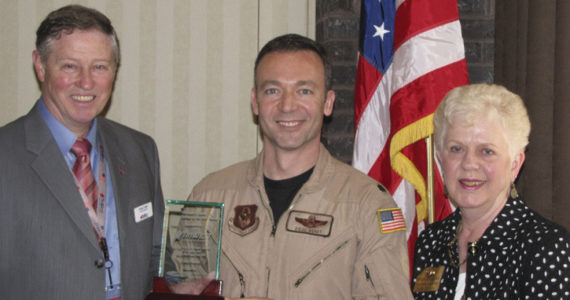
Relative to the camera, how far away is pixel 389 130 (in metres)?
3.07

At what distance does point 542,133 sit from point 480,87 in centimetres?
74

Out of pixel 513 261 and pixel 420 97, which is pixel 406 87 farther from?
pixel 513 261

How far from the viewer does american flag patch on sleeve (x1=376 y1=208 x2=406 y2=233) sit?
2.12 meters

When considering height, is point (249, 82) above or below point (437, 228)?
above

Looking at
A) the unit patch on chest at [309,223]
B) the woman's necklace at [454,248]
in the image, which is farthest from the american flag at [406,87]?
the unit patch on chest at [309,223]

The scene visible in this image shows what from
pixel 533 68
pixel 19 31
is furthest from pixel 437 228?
pixel 19 31

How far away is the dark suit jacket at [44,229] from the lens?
195 cm

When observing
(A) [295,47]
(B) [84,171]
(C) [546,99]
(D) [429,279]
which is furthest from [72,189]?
(C) [546,99]

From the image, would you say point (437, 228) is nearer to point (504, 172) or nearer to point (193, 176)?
point (504, 172)

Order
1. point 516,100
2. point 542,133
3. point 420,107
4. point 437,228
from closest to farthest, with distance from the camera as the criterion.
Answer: point 516,100 < point 437,228 < point 542,133 < point 420,107

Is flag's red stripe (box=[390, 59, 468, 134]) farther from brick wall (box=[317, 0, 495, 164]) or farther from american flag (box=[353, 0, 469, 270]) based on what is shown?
brick wall (box=[317, 0, 495, 164])

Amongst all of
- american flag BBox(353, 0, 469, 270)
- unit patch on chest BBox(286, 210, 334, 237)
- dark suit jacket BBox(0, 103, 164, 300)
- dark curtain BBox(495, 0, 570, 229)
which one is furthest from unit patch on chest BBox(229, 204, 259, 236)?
dark curtain BBox(495, 0, 570, 229)

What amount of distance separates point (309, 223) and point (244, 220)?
27cm

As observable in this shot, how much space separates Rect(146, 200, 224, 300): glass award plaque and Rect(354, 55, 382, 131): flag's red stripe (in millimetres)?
1372
